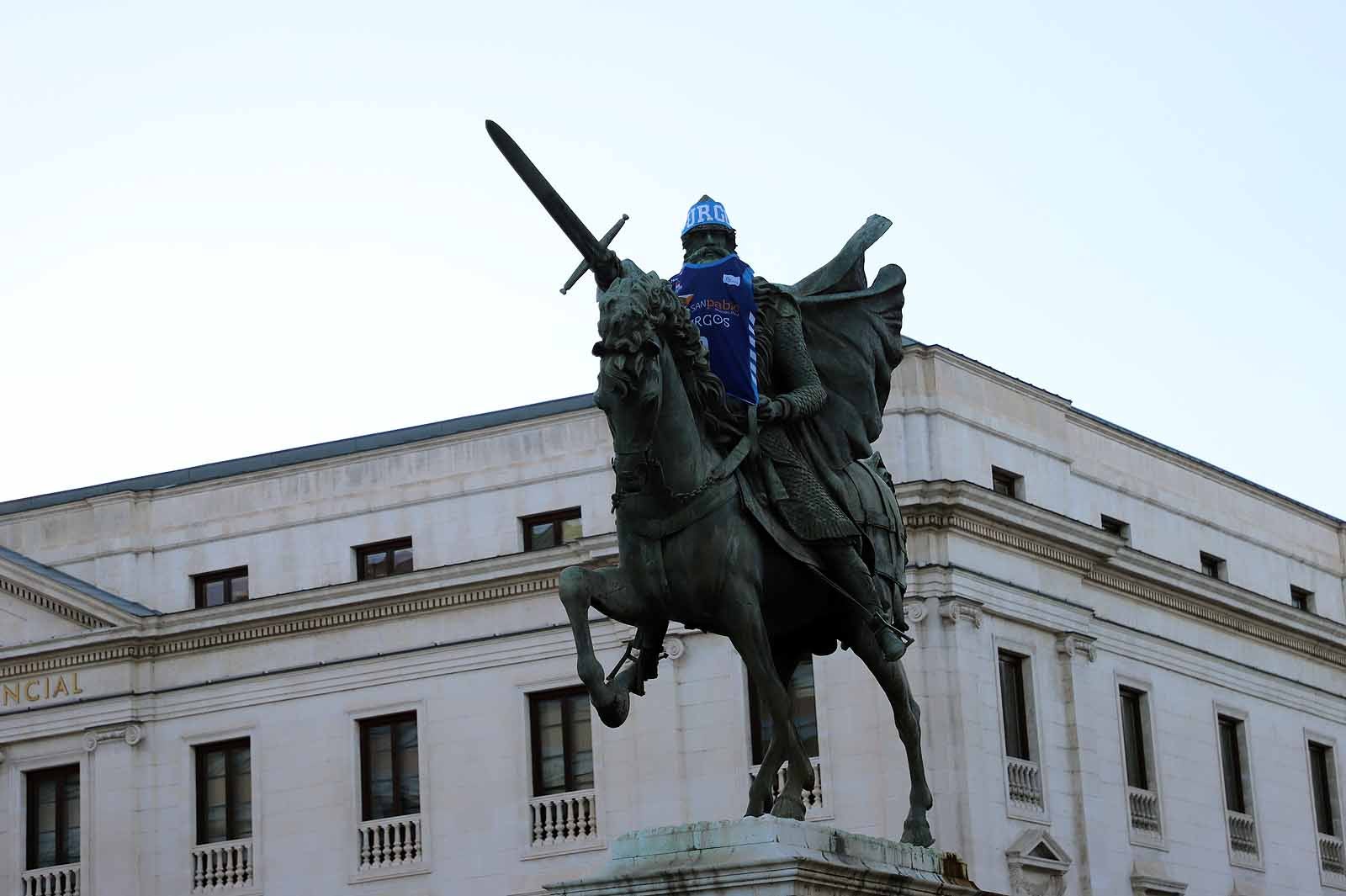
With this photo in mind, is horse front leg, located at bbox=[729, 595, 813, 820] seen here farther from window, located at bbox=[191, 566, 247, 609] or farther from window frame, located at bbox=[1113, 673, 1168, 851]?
window, located at bbox=[191, 566, 247, 609]

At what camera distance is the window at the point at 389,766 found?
46750 mm

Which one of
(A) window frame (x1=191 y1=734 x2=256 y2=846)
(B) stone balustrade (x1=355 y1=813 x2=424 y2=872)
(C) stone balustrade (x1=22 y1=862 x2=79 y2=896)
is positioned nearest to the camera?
(B) stone balustrade (x1=355 y1=813 x2=424 y2=872)

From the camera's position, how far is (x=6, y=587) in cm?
4991

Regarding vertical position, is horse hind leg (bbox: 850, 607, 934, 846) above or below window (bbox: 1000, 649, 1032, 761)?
below

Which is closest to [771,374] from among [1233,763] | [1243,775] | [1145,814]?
[1145,814]

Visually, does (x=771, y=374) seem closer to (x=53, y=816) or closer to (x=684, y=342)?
(x=684, y=342)

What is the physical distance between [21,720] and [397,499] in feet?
27.2

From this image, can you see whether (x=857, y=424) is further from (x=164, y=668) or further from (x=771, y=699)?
(x=164, y=668)

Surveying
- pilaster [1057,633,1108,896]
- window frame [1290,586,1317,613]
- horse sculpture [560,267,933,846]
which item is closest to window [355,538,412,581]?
pilaster [1057,633,1108,896]

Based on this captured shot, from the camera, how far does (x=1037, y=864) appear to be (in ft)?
Answer: 143

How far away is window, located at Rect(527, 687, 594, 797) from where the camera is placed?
45500 mm

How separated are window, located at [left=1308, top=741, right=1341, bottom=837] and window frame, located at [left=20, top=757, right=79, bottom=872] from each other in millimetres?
23303

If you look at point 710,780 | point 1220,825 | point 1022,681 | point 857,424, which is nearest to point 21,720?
point 710,780

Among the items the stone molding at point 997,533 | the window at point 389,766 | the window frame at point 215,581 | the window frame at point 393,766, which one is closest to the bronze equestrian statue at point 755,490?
the stone molding at point 997,533
